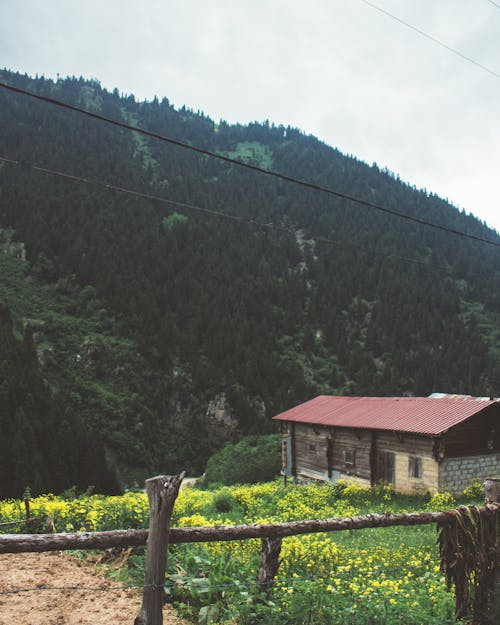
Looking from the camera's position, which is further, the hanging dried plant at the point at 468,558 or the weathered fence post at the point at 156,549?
the hanging dried plant at the point at 468,558

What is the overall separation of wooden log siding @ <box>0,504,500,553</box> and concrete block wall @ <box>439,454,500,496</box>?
20.5m

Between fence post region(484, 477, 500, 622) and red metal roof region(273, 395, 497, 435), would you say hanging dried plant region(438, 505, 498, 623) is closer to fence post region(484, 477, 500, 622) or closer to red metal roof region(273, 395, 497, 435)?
fence post region(484, 477, 500, 622)

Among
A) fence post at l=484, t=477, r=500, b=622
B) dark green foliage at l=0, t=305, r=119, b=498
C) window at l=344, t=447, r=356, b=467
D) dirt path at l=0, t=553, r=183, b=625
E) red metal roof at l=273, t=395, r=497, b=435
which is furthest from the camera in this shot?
window at l=344, t=447, r=356, b=467

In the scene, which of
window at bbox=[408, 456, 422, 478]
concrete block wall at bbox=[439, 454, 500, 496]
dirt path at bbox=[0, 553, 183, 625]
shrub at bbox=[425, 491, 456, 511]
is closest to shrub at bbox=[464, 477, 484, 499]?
concrete block wall at bbox=[439, 454, 500, 496]

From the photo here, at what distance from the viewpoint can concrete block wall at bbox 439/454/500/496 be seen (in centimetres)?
2380

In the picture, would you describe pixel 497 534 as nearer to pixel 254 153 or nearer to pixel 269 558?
pixel 269 558

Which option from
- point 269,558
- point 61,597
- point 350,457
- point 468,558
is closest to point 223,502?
point 350,457

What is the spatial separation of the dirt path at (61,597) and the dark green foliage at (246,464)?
1232 inches

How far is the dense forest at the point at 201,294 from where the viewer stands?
54375 millimetres

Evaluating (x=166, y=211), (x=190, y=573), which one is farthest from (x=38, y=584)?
(x=166, y=211)

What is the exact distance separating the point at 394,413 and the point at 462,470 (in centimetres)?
496

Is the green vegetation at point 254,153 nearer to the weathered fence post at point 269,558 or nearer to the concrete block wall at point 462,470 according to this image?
the concrete block wall at point 462,470

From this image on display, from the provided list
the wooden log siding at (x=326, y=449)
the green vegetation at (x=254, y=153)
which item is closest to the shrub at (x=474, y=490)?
the wooden log siding at (x=326, y=449)

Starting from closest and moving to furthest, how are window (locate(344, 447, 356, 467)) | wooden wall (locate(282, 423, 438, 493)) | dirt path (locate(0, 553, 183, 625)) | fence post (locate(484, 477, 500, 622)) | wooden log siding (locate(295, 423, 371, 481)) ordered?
fence post (locate(484, 477, 500, 622)), dirt path (locate(0, 553, 183, 625)), wooden wall (locate(282, 423, 438, 493)), wooden log siding (locate(295, 423, 371, 481)), window (locate(344, 447, 356, 467))
